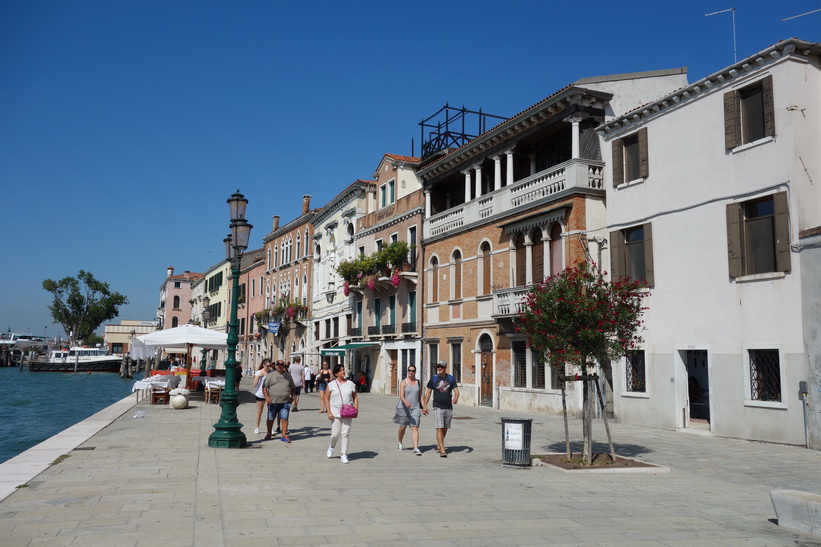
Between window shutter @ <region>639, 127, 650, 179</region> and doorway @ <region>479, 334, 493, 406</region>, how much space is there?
877cm

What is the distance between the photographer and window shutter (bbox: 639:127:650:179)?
19.1 meters

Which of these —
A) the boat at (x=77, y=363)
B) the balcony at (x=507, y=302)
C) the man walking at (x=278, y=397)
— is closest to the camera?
the man walking at (x=278, y=397)

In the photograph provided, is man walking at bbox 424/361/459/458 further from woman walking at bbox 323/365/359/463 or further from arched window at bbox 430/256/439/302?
arched window at bbox 430/256/439/302

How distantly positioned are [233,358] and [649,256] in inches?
443

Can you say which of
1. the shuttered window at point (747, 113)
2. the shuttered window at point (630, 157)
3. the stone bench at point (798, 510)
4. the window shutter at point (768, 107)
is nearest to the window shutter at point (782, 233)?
the window shutter at point (768, 107)

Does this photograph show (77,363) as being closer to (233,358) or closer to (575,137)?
(575,137)

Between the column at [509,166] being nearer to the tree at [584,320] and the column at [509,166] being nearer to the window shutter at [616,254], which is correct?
the window shutter at [616,254]

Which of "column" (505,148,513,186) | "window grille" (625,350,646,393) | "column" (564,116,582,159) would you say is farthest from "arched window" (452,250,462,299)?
"window grille" (625,350,646,393)

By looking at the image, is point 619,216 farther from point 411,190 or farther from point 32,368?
point 32,368

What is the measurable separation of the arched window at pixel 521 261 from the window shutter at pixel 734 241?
8167 mm

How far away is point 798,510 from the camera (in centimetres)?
727

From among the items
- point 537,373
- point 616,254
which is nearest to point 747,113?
point 616,254

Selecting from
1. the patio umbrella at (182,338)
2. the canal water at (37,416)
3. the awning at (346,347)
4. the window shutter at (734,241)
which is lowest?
the canal water at (37,416)

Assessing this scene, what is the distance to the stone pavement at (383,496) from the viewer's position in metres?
6.76
